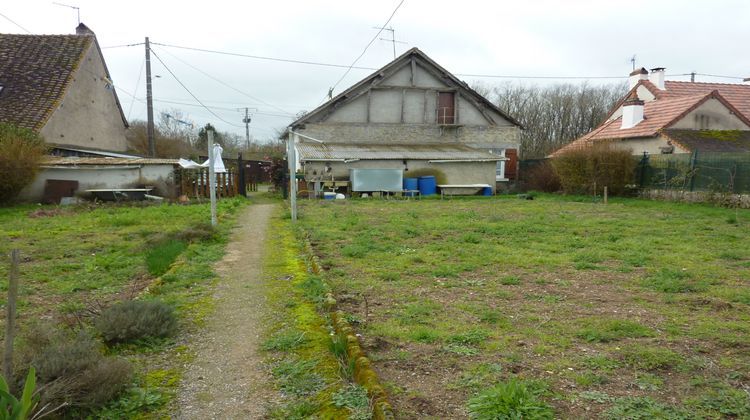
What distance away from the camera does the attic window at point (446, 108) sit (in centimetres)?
2641

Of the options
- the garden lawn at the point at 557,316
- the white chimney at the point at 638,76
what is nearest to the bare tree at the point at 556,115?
the white chimney at the point at 638,76

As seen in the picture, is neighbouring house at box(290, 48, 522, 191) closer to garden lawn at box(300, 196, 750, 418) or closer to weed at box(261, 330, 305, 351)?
garden lawn at box(300, 196, 750, 418)

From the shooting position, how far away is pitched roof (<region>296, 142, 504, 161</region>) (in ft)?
72.8

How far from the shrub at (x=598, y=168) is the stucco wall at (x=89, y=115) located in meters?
22.7

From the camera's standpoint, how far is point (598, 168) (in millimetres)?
19953

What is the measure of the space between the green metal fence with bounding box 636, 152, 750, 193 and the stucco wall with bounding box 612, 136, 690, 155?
4.76ft

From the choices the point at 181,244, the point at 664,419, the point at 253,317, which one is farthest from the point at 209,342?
the point at 181,244

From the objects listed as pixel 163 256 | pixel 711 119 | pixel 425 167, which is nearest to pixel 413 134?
pixel 425 167

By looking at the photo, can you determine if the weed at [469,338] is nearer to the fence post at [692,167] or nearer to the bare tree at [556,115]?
the fence post at [692,167]

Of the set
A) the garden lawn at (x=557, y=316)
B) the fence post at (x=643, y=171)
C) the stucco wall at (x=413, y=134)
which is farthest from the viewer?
the stucco wall at (x=413, y=134)

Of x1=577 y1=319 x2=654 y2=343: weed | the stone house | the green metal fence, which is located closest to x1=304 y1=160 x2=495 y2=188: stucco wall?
the green metal fence

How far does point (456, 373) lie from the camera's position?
143 inches

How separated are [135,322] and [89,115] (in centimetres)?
2521

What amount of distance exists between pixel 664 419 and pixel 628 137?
22469mm
